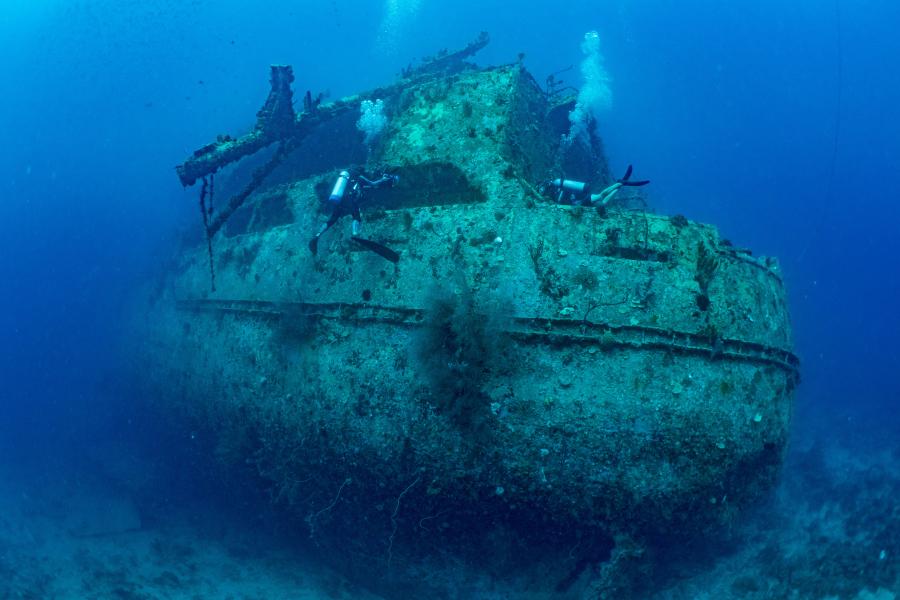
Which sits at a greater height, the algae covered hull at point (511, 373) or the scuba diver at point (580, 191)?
the scuba diver at point (580, 191)

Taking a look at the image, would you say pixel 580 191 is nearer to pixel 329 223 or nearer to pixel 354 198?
pixel 354 198

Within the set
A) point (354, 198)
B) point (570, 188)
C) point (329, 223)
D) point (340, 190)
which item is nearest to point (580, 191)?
point (570, 188)

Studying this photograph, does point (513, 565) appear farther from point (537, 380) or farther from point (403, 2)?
point (403, 2)

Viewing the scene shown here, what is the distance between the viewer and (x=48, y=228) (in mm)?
27812

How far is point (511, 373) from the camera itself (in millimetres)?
4609

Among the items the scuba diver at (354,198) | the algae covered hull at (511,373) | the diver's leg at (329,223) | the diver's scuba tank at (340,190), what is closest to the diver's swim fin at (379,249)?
the scuba diver at (354,198)

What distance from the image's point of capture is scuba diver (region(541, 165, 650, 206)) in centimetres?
544

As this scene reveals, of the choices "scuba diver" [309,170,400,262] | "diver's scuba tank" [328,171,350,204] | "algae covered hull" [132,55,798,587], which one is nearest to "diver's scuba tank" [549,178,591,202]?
"algae covered hull" [132,55,798,587]

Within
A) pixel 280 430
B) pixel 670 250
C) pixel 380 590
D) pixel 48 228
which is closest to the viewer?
pixel 670 250

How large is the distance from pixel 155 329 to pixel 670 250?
9075 millimetres

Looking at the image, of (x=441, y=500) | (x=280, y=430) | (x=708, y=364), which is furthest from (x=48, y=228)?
(x=708, y=364)

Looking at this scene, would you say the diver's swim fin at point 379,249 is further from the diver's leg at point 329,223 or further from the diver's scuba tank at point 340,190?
the diver's leg at point 329,223

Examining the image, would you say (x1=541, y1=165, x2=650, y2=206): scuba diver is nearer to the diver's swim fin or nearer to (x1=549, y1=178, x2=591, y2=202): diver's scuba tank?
(x1=549, y1=178, x2=591, y2=202): diver's scuba tank

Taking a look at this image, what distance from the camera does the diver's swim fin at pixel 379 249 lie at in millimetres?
5203
